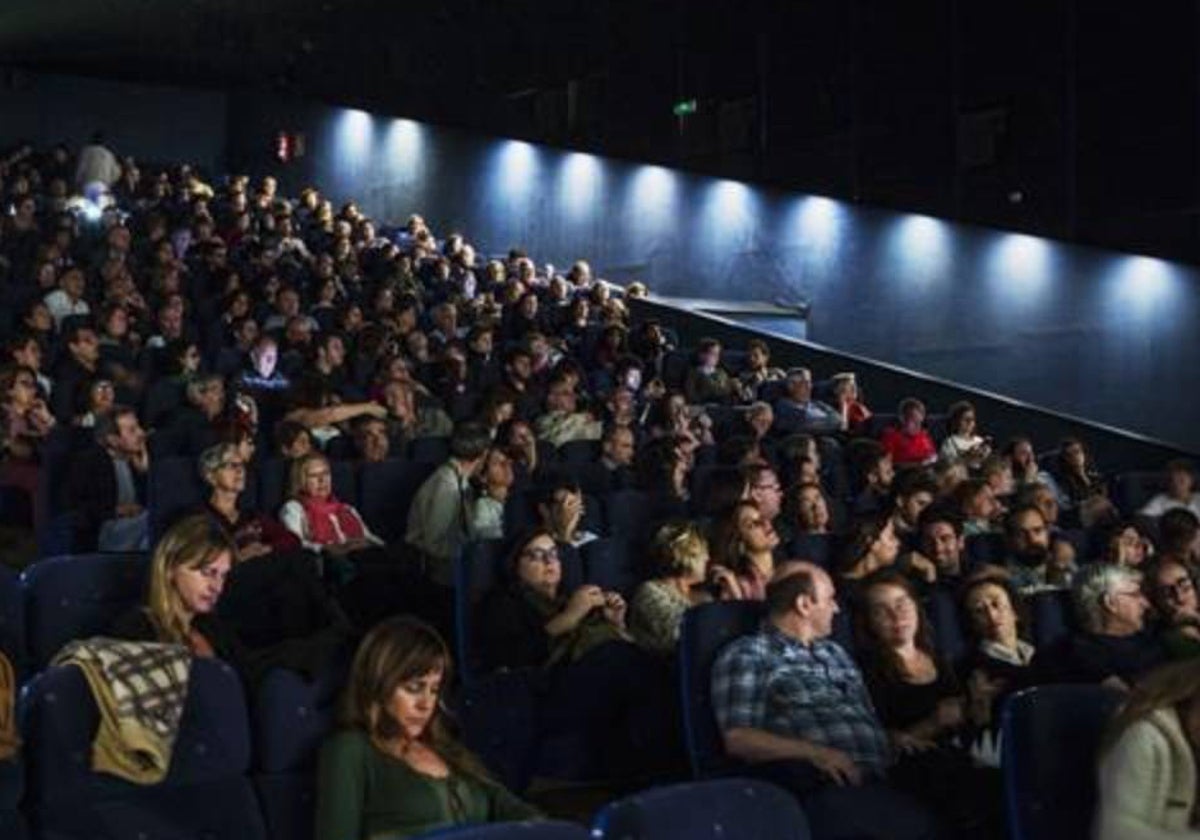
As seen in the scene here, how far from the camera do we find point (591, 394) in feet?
33.3

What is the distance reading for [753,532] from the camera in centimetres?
578

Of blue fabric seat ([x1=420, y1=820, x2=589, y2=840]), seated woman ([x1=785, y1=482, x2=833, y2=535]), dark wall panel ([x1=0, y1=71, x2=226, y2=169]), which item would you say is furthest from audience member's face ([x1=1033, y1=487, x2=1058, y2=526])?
dark wall panel ([x1=0, y1=71, x2=226, y2=169])

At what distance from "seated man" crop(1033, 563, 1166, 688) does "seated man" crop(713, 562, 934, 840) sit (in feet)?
2.08

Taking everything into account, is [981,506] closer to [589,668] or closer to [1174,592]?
[1174,592]

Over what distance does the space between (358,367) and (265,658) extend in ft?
17.5

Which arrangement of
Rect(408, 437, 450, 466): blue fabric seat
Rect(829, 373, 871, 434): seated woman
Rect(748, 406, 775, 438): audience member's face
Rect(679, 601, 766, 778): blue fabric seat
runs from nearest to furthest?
1. Rect(679, 601, 766, 778): blue fabric seat
2. Rect(408, 437, 450, 466): blue fabric seat
3. Rect(748, 406, 775, 438): audience member's face
4. Rect(829, 373, 871, 434): seated woman

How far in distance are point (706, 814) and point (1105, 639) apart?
102 inches

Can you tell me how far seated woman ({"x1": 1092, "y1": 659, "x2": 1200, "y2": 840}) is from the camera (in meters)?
3.23

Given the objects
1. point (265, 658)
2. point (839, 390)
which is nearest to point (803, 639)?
point (265, 658)

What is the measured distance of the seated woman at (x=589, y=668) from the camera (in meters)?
4.99

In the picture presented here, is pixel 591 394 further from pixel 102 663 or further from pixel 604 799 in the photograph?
pixel 102 663

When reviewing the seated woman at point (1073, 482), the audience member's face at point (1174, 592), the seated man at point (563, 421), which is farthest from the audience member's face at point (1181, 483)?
the audience member's face at point (1174, 592)

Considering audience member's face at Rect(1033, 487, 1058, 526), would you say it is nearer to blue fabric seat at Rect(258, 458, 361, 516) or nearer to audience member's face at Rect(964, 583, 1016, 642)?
audience member's face at Rect(964, 583, 1016, 642)

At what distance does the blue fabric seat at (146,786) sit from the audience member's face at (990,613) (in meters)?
2.19
